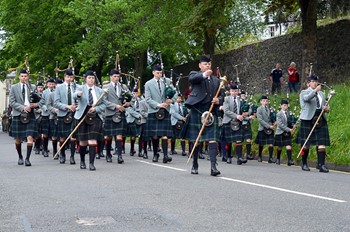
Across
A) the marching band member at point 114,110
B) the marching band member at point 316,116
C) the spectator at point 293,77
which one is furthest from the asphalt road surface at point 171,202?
the spectator at point 293,77

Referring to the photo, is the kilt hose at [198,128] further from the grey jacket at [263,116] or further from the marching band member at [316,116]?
the grey jacket at [263,116]

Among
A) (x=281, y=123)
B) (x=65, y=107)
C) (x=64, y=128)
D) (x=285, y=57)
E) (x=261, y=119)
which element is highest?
(x=285, y=57)

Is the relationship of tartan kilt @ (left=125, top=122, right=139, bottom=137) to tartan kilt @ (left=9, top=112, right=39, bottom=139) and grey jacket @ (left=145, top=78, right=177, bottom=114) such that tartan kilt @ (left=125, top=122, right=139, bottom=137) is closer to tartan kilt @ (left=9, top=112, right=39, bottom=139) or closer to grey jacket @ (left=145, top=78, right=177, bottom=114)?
grey jacket @ (left=145, top=78, right=177, bottom=114)

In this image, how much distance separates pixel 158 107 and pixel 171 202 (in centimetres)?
659

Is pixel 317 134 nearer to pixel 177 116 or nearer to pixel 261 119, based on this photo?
pixel 261 119

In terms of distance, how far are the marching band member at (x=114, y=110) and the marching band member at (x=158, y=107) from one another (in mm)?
757

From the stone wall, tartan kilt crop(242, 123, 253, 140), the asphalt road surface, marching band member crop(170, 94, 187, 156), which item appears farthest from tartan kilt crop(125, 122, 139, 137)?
the stone wall

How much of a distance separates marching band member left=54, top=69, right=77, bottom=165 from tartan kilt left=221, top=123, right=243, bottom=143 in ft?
12.1

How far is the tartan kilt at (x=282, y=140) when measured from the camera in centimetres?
1728

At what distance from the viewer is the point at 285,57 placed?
2975 cm

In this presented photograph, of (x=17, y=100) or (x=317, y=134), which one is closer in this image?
(x=317, y=134)

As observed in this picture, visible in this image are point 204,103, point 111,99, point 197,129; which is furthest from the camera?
point 111,99

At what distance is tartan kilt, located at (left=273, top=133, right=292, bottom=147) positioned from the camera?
1728cm

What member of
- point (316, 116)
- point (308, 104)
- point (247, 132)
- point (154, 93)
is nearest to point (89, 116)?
point (154, 93)
